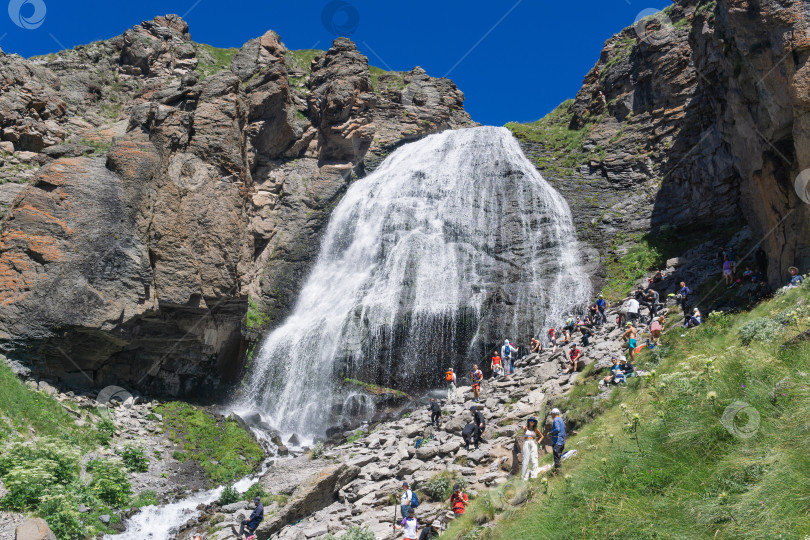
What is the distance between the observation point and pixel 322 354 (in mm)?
25172

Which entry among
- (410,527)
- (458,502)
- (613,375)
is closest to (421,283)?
(613,375)

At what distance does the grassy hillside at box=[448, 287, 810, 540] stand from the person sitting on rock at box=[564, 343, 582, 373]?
8592 millimetres

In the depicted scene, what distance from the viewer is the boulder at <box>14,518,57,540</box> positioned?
34.7 feet

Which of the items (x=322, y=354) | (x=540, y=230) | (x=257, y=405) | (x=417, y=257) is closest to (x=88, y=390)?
(x=257, y=405)

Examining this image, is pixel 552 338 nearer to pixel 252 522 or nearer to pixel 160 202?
pixel 252 522

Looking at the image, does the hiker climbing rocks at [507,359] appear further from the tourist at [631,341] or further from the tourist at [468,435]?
the tourist at [468,435]

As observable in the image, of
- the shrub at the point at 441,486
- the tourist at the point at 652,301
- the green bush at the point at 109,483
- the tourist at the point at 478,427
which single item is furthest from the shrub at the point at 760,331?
the green bush at the point at 109,483

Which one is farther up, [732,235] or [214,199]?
[214,199]

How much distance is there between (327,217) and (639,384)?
2674cm

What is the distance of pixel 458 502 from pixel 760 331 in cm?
628

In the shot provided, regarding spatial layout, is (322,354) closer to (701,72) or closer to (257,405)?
(257,405)

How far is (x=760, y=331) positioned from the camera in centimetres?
934

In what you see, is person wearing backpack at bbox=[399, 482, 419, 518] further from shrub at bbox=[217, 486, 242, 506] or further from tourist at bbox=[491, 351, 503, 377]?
tourist at bbox=[491, 351, 503, 377]

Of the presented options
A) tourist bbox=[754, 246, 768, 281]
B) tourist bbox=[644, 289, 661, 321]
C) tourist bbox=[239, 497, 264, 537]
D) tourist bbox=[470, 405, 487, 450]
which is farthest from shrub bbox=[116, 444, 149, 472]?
tourist bbox=[754, 246, 768, 281]
